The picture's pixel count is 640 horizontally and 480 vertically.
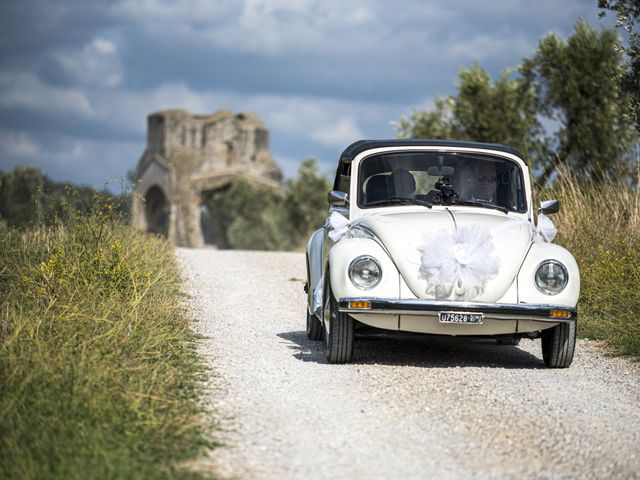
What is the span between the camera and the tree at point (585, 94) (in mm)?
22375

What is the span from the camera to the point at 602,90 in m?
22.6

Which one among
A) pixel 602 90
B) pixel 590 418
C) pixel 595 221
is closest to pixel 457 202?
pixel 590 418

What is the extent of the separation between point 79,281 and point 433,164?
367 centimetres

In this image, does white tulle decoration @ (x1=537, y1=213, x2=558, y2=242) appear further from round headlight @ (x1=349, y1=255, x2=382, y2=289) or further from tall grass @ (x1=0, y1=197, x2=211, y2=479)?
tall grass @ (x1=0, y1=197, x2=211, y2=479)

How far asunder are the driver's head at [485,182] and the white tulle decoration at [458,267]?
1236 mm

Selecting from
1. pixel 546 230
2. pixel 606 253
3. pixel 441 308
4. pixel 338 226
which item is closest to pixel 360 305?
pixel 441 308

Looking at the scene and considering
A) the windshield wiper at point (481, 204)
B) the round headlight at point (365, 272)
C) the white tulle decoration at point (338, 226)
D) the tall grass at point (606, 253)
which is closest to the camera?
the round headlight at point (365, 272)

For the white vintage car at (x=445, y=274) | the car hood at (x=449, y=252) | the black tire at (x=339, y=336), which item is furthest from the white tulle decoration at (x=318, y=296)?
the car hood at (x=449, y=252)

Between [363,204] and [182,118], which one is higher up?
[182,118]

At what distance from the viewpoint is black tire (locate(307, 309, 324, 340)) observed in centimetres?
932

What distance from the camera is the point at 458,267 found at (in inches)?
287

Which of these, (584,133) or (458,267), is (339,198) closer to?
(458,267)

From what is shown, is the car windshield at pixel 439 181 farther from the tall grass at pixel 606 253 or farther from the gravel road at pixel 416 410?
the tall grass at pixel 606 253

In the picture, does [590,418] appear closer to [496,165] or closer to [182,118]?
[496,165]
